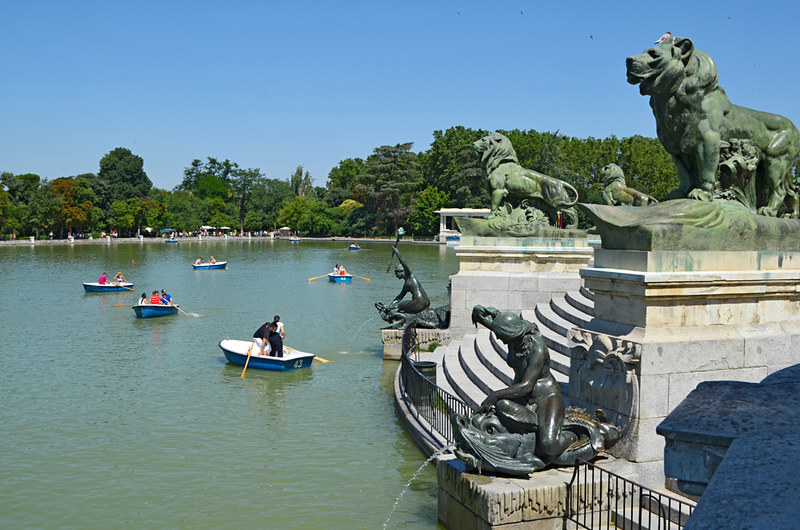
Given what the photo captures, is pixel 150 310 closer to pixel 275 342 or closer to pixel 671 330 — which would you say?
pixel 275 342

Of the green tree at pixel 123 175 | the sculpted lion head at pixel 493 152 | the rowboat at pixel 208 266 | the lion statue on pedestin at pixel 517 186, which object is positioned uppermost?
the green tree at pixel 123 175

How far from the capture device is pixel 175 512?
29.8ft

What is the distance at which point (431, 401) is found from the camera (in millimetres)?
10891

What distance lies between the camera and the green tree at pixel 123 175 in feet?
360

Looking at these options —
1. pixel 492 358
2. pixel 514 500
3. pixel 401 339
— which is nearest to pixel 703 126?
pixel 514 500

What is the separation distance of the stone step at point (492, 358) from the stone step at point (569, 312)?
141 cm

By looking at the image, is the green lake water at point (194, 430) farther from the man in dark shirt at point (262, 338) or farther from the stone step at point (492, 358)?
the stone step at point (492, 358)

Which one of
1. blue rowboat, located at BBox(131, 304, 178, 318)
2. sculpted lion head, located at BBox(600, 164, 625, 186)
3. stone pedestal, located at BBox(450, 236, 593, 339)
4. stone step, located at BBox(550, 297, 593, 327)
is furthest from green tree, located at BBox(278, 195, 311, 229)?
stone step, located at BBox(550, 297, 593, 327)

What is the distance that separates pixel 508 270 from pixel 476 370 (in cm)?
539

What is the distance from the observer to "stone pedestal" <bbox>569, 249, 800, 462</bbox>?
725 cm

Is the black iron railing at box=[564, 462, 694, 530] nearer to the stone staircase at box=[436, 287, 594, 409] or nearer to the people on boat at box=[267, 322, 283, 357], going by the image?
the stone staircase at box=[436, 287, 594, 409]

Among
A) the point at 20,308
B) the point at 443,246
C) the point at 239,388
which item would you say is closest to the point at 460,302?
the point at 239,388

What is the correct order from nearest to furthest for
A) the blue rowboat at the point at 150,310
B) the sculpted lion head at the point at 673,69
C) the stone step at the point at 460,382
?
the sculpted lion head at the point at 673,69 → the stone step at the point at 460,382 → the blue rowboat at the point at 150,310

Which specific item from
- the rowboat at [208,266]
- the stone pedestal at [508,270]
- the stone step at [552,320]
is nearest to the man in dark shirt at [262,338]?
the stone pedestal at [508,270]
